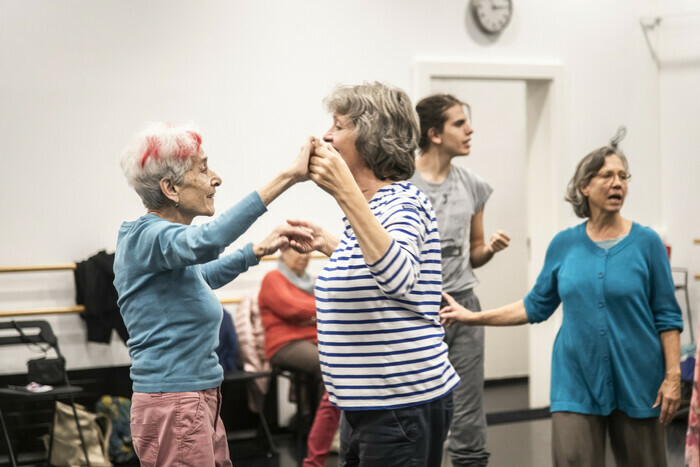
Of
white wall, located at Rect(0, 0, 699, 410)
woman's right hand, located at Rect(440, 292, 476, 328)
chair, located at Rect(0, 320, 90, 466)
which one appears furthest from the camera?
white wall, located at Rect(0, 0, 699, 410)

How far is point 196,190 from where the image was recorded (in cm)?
226

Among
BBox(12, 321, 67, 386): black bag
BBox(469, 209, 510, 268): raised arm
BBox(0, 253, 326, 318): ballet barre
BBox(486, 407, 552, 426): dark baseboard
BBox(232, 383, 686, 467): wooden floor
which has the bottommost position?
BBox(486, 407, 552, 426): dark baseboard

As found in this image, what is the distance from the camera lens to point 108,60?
5.09m

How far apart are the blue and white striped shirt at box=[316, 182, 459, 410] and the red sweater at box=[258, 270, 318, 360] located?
300cm

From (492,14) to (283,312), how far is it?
277cm

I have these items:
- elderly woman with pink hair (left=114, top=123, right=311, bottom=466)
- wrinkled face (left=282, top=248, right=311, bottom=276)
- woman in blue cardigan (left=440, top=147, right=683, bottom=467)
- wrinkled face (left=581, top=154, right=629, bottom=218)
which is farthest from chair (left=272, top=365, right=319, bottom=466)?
elderly woman with pink hair (left=114, top=123, right=311, bottom=466)

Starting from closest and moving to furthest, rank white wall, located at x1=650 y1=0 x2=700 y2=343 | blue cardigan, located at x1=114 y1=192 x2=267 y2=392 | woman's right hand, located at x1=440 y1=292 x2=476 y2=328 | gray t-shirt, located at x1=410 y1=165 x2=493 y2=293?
blue cardigan, located at x1=114 y1=192 x2=267 y2=392
woman's right hand, located at x1=440 y1=292 x2=476 y2=328
gray t-shirt, located at x1=410 y1=165 x2=493 y2=293
white wall, located at x1=650 y1=0 x2=700 y2=343

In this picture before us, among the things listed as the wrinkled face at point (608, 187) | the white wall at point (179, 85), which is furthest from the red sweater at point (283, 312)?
the wrinkled face at point (608, 187)

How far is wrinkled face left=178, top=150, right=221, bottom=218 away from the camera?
225 centimetres

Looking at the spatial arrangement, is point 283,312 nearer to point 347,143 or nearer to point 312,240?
point 312,240

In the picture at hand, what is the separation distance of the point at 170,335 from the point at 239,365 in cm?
294

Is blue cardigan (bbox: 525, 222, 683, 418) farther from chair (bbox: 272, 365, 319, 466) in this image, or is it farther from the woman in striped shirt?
chair (bbox: 272, 365, 319, 466)

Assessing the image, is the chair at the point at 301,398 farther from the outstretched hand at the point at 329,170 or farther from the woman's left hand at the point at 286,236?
the outstretched hand at the point at 329,170

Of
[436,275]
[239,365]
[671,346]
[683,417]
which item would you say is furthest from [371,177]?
[683,417]
